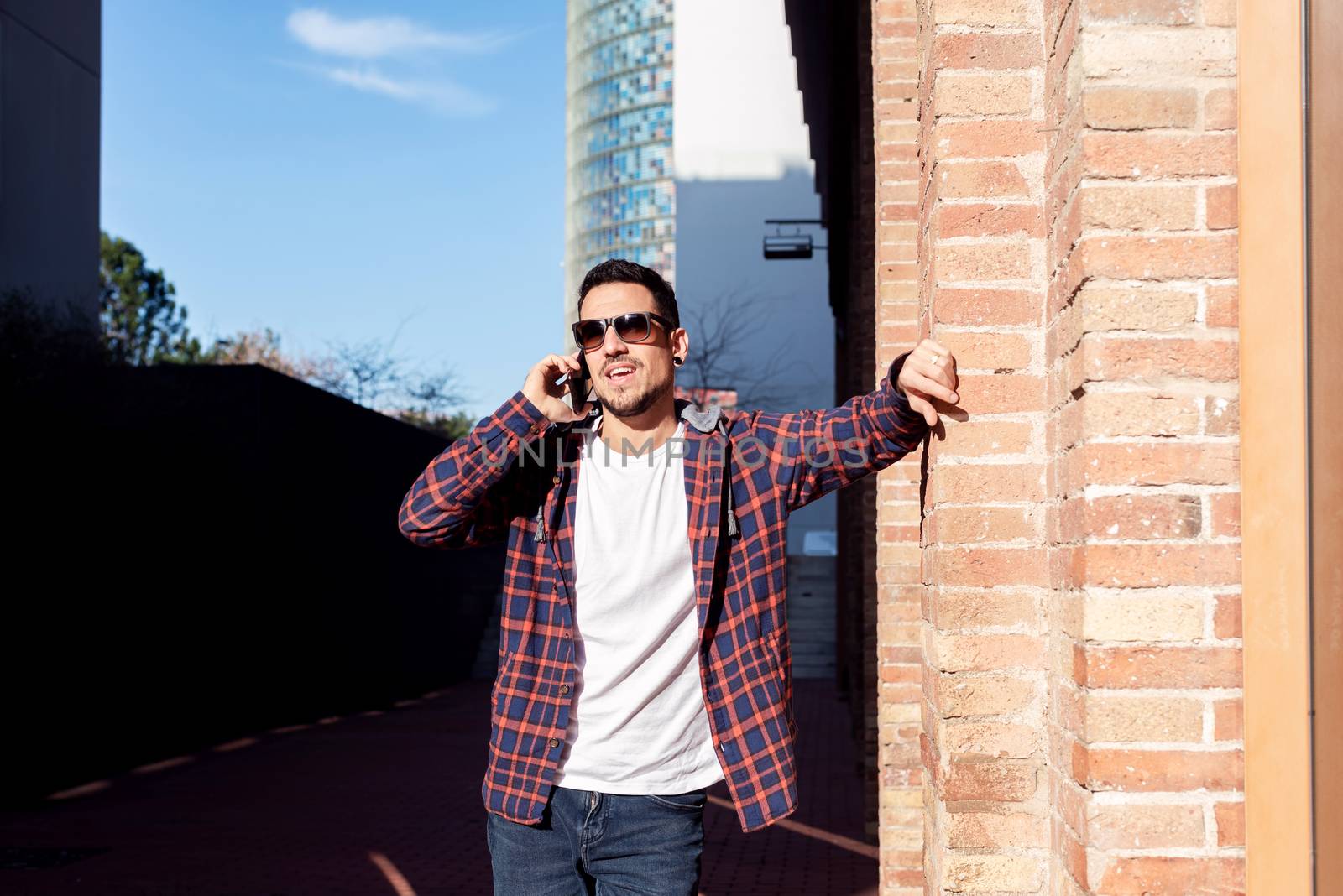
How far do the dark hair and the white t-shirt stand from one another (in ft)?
1.24

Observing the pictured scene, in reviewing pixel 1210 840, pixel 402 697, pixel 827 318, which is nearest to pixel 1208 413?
pixel 1210 840

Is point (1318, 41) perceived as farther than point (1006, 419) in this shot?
No

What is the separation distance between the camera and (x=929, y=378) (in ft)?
8.25

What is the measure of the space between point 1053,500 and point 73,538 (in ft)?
30.0

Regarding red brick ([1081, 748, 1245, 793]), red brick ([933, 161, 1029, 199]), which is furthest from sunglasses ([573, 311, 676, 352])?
red brick ([1081, 748, 1245, 793])

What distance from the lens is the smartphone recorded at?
2984mm

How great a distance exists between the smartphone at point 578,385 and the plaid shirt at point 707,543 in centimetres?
6

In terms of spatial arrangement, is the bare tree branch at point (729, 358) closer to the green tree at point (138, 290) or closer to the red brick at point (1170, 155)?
the green tree at point (138, 290)

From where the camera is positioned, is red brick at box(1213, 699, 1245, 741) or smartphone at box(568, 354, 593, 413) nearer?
red brick at box(1213, 699, 1245, 741)

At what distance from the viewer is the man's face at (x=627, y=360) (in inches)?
114

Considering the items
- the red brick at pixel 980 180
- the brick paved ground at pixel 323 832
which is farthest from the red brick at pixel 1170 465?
the brick paved ground at pixel 323 832

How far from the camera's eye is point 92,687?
33.7ft

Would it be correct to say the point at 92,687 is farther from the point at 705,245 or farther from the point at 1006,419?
the point at 705,245

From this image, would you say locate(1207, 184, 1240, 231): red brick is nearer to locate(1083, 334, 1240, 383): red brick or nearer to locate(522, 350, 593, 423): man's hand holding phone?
locate(1083, 334, 1240, 383): red brick
